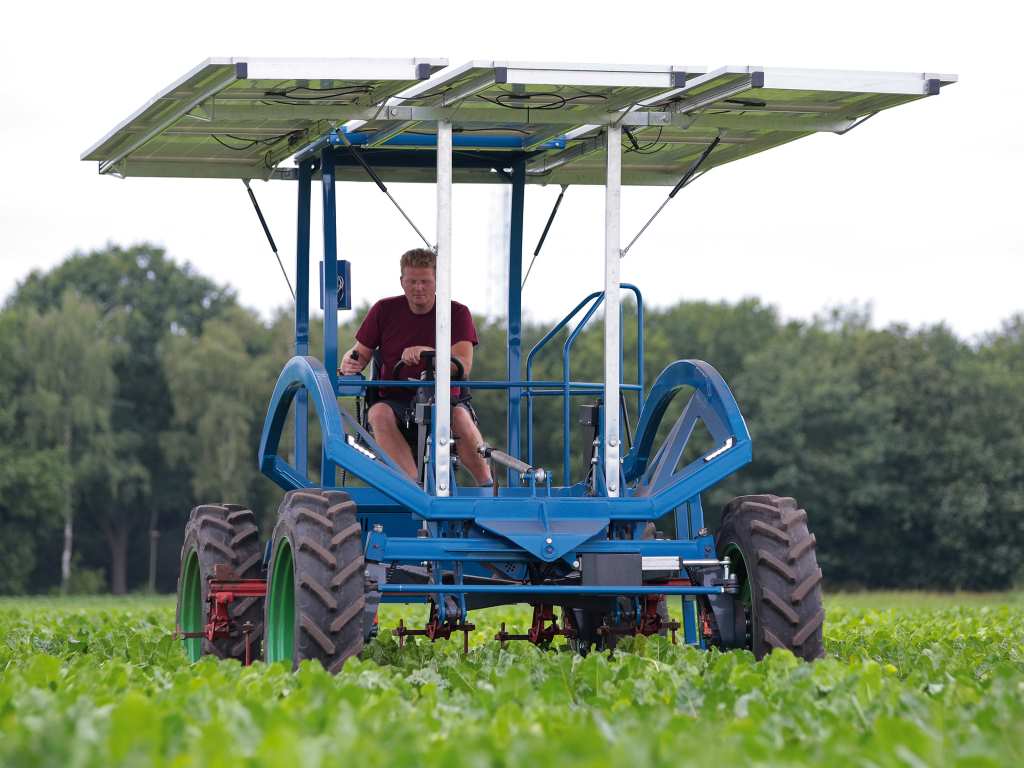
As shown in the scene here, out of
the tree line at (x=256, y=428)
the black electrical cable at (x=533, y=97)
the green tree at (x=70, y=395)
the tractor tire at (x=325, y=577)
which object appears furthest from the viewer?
the green tree at (x=70, y=395)

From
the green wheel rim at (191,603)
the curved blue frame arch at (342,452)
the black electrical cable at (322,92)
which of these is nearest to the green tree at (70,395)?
the green wheel rim at (191,603)

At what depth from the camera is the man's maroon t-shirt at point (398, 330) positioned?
480 inches

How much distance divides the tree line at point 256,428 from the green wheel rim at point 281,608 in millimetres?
49487

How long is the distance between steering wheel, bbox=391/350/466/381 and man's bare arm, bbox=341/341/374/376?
0.76 feet

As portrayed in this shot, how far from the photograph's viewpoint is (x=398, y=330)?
40.2ft

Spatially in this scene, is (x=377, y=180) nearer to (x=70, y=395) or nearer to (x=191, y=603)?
(x=191, y=603)

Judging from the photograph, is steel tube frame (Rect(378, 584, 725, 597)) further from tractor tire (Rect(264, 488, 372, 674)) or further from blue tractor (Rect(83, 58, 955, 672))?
tractor tire (Rect(264, 488, 372, 674))

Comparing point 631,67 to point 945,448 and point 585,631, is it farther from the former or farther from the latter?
point 945,448

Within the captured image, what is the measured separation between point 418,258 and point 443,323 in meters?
1.64

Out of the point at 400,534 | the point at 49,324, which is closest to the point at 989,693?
Result: the point at 400,534

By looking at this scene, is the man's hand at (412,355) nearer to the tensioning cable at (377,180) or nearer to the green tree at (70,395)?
the tensioning cable at (377,180)

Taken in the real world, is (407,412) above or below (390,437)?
above

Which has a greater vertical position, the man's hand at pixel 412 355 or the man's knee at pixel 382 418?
the man's hand at pixel 412 355

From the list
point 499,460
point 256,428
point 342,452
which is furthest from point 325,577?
point 256,428
